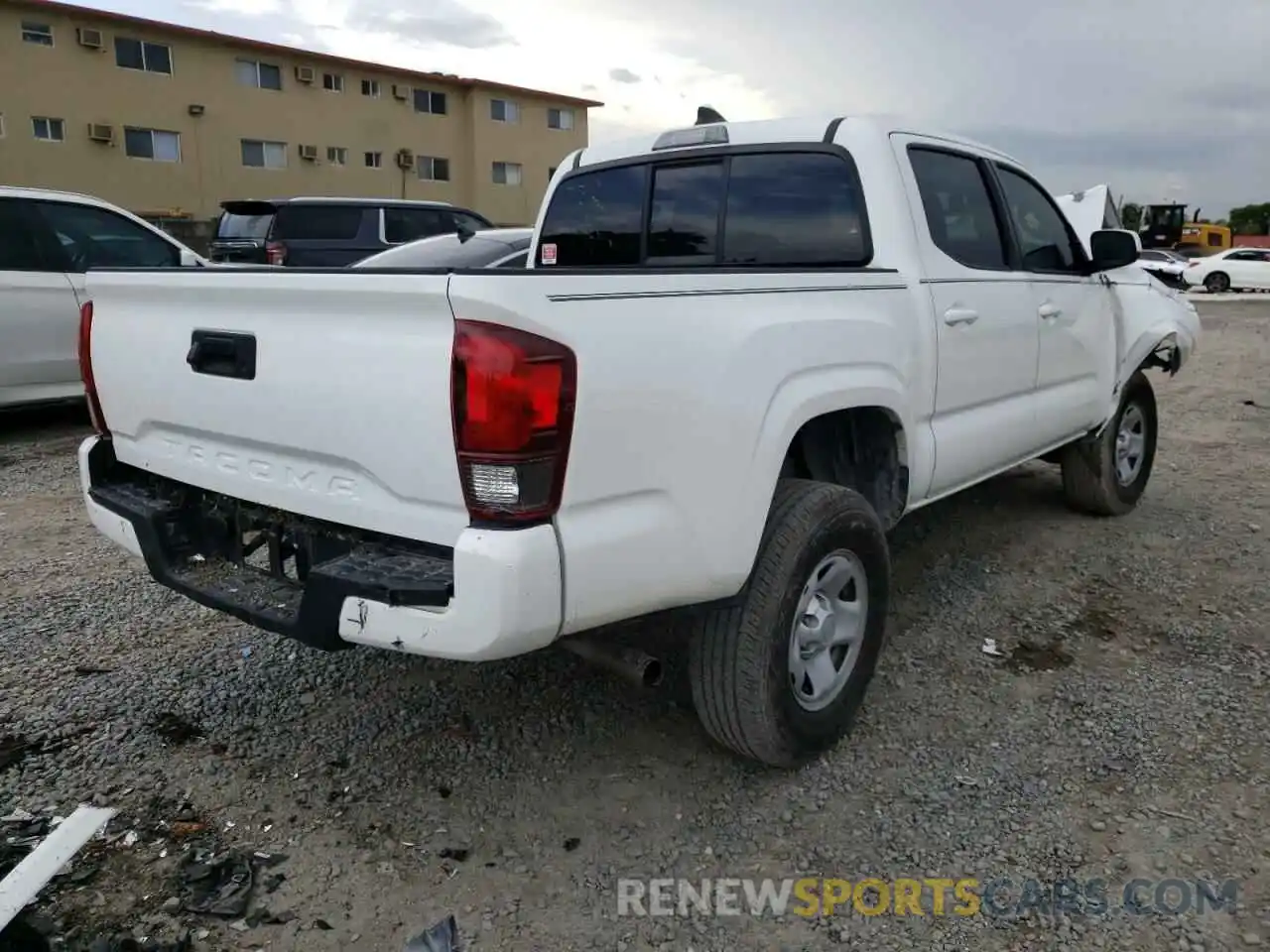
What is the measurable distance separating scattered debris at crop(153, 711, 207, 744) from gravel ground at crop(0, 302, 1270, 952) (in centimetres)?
3

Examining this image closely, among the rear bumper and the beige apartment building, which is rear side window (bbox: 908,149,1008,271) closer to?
the rear bumper

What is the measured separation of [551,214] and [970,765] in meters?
2.98

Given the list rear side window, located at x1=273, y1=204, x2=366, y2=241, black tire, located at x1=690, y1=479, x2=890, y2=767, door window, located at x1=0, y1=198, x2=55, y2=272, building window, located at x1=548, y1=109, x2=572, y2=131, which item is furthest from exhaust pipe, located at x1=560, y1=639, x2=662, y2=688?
building window, located at x1=548, y1=109, x2=572, y2=131

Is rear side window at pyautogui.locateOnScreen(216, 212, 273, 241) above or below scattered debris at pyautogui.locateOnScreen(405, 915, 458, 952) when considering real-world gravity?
A: above

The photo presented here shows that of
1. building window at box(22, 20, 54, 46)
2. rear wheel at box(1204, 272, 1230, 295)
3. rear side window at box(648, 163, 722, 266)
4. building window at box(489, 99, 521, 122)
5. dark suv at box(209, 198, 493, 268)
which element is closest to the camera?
rear side window at box(648, 163, 722, 266)

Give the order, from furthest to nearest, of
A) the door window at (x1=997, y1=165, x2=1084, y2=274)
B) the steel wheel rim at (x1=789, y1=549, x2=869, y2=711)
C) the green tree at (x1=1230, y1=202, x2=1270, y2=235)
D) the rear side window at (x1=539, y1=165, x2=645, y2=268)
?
the green tree at (x1=1230, y1=202, x2=1270, y2=235), the door window at (x1=997, y1=165, x2=1084, y2=274), the rear side window at (x1=539, y1=165, x2=645, y2=268), the steel wheel rim at (x1=789, y1=549, x2=869, y2=711)

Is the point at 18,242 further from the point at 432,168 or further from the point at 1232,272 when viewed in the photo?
the point at 1232,272

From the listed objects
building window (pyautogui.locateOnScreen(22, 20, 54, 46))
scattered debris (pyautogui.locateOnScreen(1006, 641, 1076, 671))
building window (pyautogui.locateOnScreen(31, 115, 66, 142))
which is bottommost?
scattered debris (pyautogui.locateOnScreen(1006, 641, 1076, 671))

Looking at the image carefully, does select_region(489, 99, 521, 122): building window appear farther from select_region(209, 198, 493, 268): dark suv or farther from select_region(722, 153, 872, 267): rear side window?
select_region(722, 153, 872, 267): rear side window

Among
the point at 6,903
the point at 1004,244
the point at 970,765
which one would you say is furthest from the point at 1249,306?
the point at 6,903

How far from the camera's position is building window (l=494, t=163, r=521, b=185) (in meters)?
37.1

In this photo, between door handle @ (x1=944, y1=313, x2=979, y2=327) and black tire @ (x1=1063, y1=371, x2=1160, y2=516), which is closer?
door handle @ (x1=944, y1=313, x2=979, y2=327)
